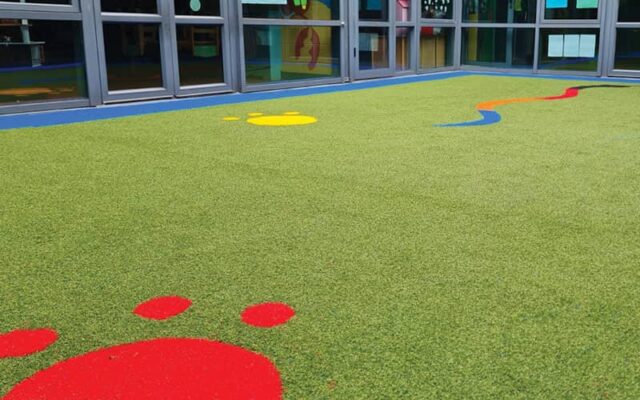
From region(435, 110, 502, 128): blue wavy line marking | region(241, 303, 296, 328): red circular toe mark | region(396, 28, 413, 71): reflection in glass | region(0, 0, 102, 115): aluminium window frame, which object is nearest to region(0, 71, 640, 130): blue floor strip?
region(0, 0, 102, 115): aluminium window frame

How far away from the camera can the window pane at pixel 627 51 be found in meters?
8.08

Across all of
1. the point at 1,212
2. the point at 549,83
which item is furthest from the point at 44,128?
the point at 549,83

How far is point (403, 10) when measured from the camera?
8609mm

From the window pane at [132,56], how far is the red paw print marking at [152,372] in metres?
4.65

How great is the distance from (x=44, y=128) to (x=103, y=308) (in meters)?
3.30

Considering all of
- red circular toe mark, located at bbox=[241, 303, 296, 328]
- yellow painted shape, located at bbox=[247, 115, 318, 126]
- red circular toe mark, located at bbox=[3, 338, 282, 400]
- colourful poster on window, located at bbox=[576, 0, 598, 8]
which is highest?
colourful poster on window, located at bbox=[576, 0, 598, 8]

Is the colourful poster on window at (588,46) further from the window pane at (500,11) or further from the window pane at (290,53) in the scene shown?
the window pane at (290,53)

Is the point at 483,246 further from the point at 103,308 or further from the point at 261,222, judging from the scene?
the point at 103,308

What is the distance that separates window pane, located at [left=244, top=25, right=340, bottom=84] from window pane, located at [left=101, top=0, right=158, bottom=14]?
1.10 m

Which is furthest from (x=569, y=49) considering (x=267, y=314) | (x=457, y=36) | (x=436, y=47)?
(x=267, y=314)

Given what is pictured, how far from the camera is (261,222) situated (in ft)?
7.56

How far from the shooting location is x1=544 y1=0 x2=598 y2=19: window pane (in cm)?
818

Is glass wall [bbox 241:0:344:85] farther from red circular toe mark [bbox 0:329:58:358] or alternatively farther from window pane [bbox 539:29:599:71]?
red circular toe mark [bbox 0:329:58:358]

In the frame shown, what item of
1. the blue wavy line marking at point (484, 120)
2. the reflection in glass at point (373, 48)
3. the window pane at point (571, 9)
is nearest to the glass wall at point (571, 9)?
the window pane at point (571, 9)
